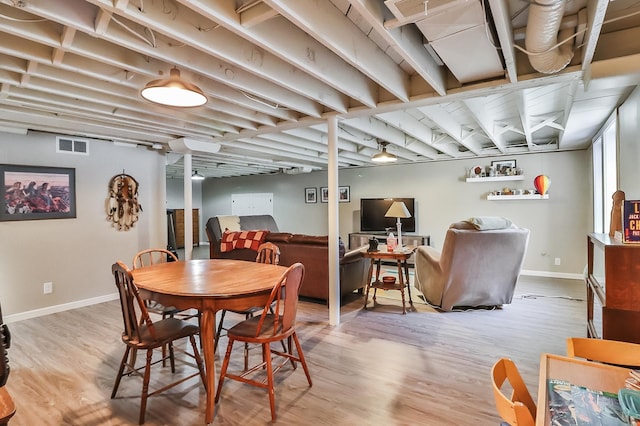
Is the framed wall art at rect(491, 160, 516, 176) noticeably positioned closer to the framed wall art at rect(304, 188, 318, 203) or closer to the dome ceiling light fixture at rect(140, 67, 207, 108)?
the framed wall art at rect(304, 188, 318, 203)

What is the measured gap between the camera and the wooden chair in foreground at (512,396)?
36.2 inches

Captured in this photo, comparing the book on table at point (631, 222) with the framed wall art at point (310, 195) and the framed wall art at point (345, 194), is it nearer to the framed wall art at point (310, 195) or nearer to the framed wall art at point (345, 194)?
the framed wall art at point (345, 194)

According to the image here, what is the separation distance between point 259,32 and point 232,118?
205 cm

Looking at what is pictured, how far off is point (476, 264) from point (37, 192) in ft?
17.7

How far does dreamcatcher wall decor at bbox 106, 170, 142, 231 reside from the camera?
479cm

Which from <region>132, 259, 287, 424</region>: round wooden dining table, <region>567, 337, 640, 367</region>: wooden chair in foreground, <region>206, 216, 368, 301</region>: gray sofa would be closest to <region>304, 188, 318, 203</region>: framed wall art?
<region>206, 216, 368, 301</region>: gray sofa

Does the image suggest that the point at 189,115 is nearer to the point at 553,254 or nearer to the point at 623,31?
the point at 623,31

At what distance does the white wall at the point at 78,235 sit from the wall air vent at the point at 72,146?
0.18ft

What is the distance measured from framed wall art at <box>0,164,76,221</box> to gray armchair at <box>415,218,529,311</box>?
4747 mm

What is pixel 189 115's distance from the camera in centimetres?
370

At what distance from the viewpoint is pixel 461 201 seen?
6.86m

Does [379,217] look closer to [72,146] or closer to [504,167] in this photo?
[504,167]

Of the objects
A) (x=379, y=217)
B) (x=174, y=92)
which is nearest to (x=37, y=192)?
(x=174, y=92)

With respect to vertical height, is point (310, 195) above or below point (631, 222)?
above
